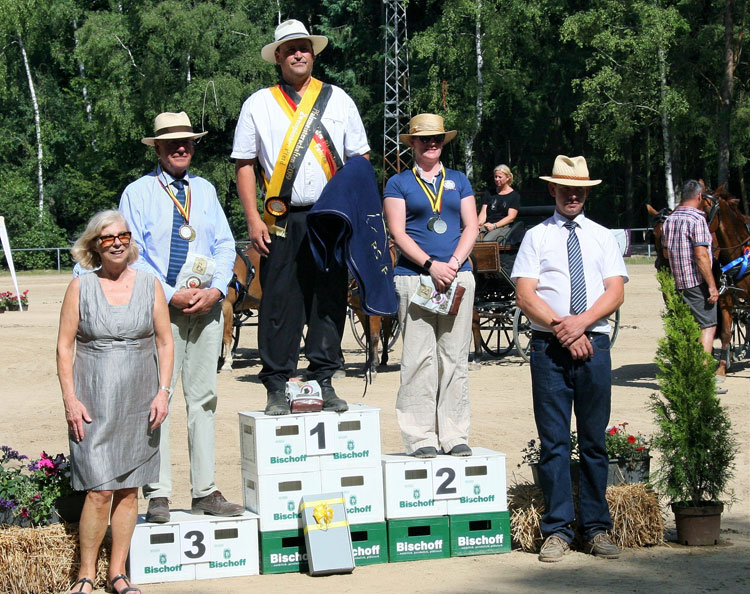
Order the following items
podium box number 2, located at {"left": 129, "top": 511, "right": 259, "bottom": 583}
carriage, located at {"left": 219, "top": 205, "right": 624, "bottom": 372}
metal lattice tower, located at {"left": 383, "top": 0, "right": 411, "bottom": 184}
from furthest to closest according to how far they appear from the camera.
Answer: metal lattice tower, located at {"left": 383, "top": 0, "right": 411, "bottom": 184}
carriage, located at {"left": 219, "top": 205, "right": 624, "bottom": 372}
podium box number 2, located at {"left": 129, "top": 511, "right": 259, "bottom": 583}

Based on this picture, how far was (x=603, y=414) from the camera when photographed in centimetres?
647

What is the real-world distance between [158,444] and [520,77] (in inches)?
1674

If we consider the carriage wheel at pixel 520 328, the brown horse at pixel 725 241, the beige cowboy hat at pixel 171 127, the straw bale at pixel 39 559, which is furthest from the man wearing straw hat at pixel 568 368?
the carriage wheel at pixel 520 328

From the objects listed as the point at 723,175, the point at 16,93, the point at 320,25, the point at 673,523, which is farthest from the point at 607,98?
the point at 673,523

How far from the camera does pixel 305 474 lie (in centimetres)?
639

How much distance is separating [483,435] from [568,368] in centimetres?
399

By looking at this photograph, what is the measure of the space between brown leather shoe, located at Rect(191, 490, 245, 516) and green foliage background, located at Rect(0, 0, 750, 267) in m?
34.2

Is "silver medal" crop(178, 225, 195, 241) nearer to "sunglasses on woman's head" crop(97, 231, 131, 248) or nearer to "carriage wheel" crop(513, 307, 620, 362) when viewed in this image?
"sunglasses on woman's head" crop(97, 231, 131, 248)

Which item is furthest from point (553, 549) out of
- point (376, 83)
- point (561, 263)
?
point (376, 83)

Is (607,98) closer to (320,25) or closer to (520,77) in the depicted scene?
(520,77)

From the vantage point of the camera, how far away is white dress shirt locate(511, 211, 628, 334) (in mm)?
6469

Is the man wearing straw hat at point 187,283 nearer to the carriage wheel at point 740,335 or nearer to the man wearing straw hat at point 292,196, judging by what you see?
the man wearing straw hat at point 292,196

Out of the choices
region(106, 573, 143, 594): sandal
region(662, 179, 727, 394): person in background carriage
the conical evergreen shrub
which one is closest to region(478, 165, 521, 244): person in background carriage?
region(662, 179, 727, 394): person in background carriage

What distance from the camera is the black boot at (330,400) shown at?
653 cm
